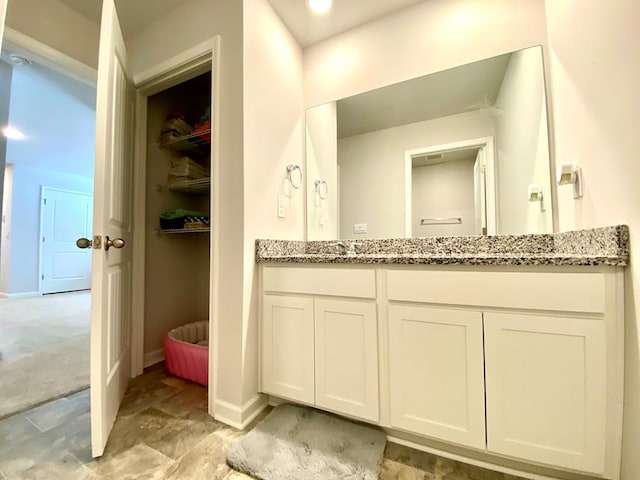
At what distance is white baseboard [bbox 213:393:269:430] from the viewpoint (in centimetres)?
130

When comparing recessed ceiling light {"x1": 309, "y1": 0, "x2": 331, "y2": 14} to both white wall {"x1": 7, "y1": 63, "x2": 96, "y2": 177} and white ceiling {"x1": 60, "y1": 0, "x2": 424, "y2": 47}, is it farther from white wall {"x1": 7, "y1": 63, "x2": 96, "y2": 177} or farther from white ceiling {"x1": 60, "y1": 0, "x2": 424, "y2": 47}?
white wall {"x1": 7, "y1": 63, "x2": 96, "y2": 177}

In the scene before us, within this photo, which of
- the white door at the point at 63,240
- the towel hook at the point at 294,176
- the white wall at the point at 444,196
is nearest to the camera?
the white wall at the point at 444,196

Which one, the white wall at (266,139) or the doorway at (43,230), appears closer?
the white wall at (266,139)

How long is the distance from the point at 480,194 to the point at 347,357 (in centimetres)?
119

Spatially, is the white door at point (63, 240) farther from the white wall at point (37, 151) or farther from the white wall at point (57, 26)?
the white wall at point (57, 26)

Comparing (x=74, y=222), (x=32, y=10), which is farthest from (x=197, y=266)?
(x=74, y=222)

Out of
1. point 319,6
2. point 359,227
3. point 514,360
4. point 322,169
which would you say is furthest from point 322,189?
point 514,360

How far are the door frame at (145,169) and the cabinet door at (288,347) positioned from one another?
28 cm

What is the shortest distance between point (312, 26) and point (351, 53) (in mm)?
315

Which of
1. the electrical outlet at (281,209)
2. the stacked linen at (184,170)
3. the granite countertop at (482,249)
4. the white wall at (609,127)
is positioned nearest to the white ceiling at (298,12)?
the stacked linen at (184,170)

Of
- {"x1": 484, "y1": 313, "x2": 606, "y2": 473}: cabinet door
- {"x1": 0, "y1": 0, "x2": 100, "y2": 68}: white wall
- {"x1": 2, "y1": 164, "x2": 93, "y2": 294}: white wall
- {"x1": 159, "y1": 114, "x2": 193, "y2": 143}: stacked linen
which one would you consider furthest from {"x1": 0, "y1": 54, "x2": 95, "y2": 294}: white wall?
{"x1": 484, "y1": 313, "x2": 606, "y2": 473}: cabinet door

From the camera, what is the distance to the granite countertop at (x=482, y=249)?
34.0 inches

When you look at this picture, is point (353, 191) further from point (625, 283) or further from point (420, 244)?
point (625, 283)

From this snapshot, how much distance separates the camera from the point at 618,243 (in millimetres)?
828
